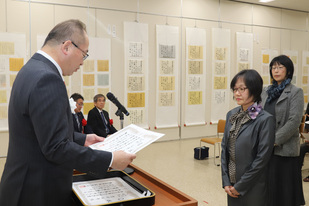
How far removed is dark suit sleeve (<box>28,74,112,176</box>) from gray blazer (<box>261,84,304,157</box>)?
85.7 inches

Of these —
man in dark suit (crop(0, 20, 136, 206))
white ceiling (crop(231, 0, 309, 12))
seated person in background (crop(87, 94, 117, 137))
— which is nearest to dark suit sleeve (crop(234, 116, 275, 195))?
man in dark suit (crop(0, 20, 136, 206))

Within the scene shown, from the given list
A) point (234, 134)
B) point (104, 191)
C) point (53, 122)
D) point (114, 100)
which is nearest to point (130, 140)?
point (104, 191)

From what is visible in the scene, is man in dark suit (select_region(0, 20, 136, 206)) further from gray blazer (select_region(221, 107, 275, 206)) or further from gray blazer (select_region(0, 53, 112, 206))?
gray blazer (select_region(221, 107, 275, 206))

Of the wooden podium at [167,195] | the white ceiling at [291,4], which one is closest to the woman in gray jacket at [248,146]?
the wooden podium at [167,195]

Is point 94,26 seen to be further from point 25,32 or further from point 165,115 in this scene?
point 165,115

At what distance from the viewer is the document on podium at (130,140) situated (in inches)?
59.5

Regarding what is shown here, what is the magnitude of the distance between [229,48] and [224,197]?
204 inches

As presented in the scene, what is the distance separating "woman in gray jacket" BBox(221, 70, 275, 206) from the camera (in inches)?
82.0

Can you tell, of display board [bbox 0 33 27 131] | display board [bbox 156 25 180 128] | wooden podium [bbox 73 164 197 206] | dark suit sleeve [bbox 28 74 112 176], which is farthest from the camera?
display board [bbox 156 25 180 128]

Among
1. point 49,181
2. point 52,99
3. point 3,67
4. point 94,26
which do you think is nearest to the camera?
point 52,99

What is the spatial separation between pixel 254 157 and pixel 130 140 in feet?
3.38

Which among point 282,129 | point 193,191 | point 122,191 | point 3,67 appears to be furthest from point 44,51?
point 3,67

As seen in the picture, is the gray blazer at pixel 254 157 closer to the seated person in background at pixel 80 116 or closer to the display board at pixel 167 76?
the seated person in background at pixel 80 116

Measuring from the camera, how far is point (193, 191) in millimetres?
4137
